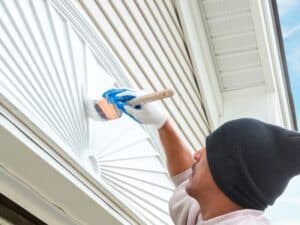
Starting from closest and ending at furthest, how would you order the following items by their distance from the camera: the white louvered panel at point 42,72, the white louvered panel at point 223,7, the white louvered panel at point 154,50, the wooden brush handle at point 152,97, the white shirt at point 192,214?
the white shirt at point 192,214 < the white louvered panel at point 42,72 < the wooden brush handle at point 152,97 < the white louvered panel at point 154,50 < the white louvered panel at point 223,7

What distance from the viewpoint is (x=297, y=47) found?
4082 mm

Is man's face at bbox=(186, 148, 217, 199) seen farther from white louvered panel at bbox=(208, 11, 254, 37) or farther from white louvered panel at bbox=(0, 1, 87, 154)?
white louvered panel at bbox=(208, 11, 254, 37)

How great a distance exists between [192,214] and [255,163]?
9.7 inches

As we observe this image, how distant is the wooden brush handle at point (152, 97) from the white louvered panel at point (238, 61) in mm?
2294

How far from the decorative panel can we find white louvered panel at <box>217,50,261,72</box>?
1.80m

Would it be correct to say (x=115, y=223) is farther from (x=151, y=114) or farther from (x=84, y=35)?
(x=84, y=35)

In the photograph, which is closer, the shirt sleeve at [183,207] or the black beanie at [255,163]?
the black beanie at [255,163]

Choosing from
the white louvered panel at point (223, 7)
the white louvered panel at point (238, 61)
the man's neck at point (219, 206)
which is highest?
the man's neck at point (219, 206)

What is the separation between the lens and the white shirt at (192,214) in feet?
4.65

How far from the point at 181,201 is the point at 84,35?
0.63m

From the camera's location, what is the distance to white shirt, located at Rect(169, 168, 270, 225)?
1416 millimetres

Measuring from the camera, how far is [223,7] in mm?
3881

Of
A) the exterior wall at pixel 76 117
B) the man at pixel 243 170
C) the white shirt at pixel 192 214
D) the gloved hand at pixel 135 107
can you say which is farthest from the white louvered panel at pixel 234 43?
the man at pixel 243 170

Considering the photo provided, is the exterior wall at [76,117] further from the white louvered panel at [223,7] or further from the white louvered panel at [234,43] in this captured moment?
the white louvered panel at [234,43]
